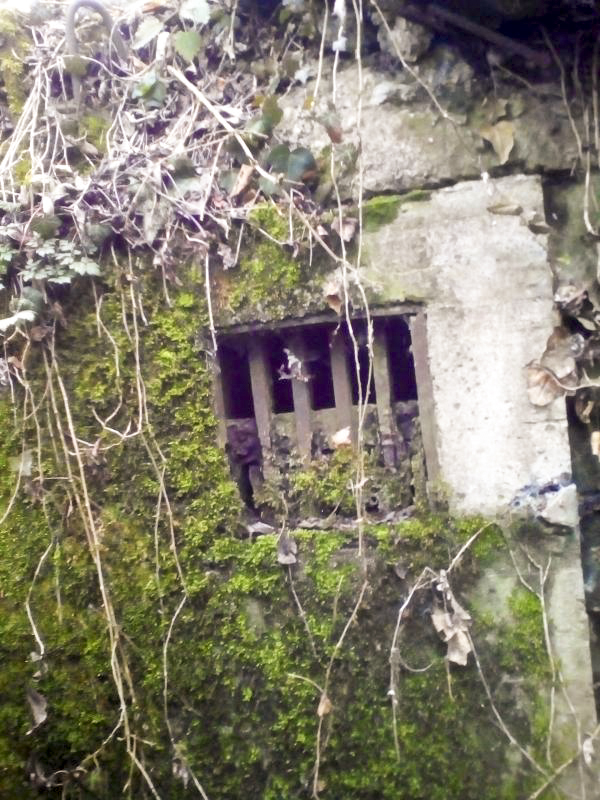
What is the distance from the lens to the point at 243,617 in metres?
2.06

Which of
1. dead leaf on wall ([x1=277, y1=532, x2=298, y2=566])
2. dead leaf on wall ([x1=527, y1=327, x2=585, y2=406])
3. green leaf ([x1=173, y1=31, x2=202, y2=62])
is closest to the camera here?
dead leaf on wall ([x1=527, y1=327, x2=585, y2=406])

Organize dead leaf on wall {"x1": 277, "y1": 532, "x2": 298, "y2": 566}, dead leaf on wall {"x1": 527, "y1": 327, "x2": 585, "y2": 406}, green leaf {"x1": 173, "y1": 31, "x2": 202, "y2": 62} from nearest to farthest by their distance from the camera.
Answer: dead leaf on wall {"x1": 527, "y1": 327, "x2": 585, "y2": 406}
dead leaf on wall {"x1": 277, "y1": 532, "x2": 298, "y2": 566}
green leaf {"x1": 173, "y1": 31, "x2": 202, "y2": 62}

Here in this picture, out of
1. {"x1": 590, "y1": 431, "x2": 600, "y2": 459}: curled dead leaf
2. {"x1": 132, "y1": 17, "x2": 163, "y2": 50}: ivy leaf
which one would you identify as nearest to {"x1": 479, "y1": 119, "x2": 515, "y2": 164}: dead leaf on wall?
{"x1": 590, "y1": 431, "x2": 600, "y2": 459}: curled dead leaf

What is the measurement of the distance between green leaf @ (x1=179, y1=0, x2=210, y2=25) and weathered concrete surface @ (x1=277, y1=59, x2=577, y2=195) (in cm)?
49

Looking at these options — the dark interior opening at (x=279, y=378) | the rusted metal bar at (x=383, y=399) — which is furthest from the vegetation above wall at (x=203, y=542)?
the dark interior opening at (x=279, y=378)

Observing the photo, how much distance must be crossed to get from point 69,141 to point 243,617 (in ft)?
5.67

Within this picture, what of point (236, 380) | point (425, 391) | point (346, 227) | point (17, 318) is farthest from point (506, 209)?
point (17, 318)

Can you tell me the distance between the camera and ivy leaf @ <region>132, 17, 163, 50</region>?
2.23 meters

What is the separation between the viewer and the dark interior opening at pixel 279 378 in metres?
2.22

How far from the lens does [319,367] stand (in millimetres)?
2281

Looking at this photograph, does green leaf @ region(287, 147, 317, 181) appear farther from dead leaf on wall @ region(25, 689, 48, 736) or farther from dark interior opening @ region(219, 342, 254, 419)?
dead leaf on wall @ region(25, 689, 48, 736)

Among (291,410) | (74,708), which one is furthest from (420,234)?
(74,708)

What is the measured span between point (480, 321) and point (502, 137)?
0.59 m

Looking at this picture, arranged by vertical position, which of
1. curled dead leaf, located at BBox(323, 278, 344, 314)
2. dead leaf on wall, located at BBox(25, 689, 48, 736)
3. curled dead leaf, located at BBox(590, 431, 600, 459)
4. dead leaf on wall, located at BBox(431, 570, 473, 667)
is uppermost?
curled dead leaf, located at BBox(323, 278, 344, 314)
